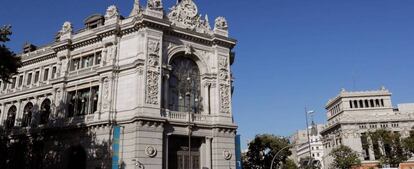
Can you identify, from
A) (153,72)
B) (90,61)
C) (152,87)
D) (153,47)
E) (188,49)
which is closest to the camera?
(152,87)

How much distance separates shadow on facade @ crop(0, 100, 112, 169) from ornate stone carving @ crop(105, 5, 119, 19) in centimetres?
1046

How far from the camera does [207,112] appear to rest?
→ 3444 centimetres

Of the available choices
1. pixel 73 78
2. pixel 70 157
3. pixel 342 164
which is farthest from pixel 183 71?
pixel 342 164

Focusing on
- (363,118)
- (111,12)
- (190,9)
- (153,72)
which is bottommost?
(153,72)

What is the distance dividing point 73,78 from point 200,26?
13636 mm

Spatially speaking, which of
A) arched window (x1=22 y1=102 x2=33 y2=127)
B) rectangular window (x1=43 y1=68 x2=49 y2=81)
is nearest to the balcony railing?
rectangular window (x1=43 y1=68 x2=49 y2=81)

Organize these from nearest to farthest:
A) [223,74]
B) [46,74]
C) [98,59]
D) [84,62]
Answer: [98,59], [223,74], [84,62], [46,74]

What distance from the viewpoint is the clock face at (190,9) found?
3606cm

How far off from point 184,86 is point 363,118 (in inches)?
2121

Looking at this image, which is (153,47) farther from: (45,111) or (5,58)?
(45,111)

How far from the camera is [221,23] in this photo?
3778 cm

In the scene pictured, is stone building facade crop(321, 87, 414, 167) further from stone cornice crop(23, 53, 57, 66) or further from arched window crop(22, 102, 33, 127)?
arched window crop(22, 102, 33, 127)

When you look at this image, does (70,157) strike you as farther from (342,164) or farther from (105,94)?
(342,164)

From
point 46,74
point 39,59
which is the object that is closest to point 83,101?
point 46,74
